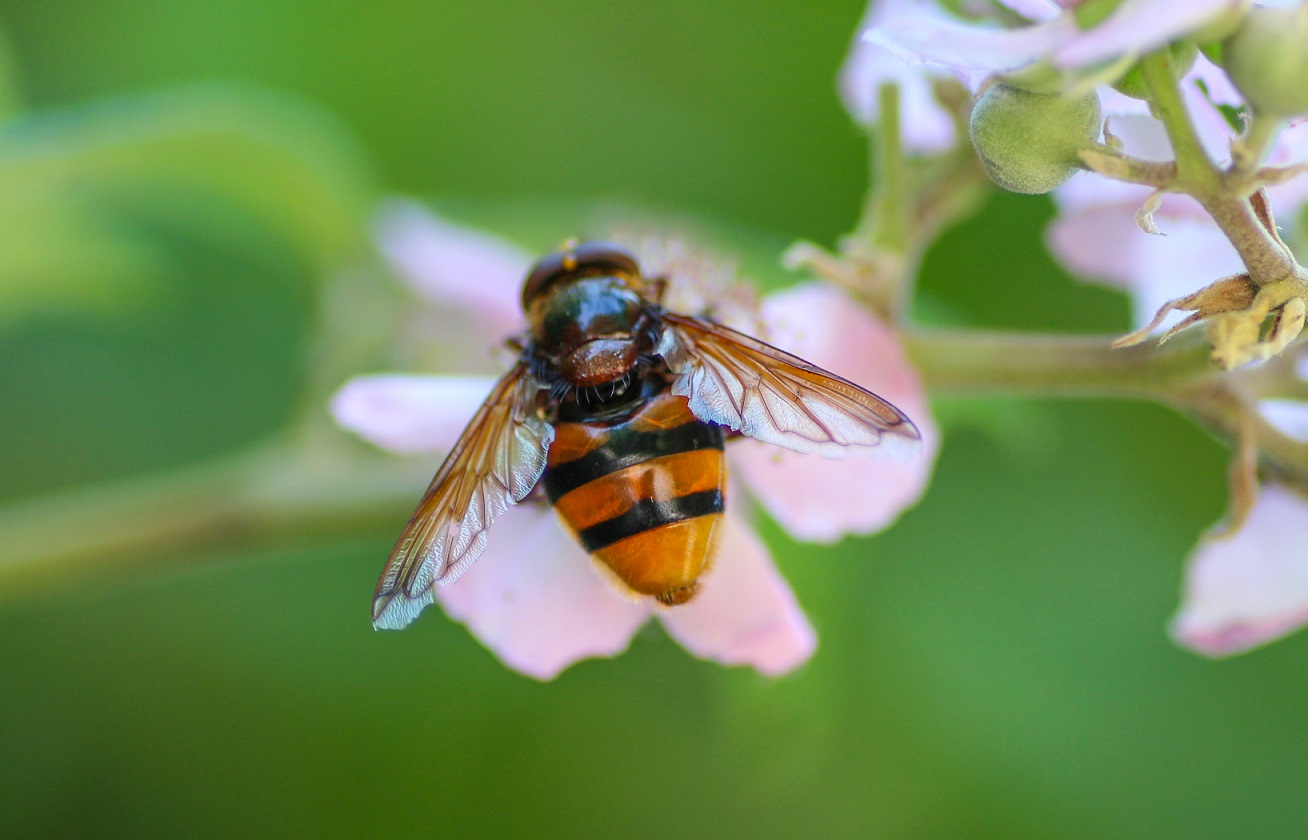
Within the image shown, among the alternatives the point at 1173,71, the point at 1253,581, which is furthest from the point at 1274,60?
the point at 1253,581

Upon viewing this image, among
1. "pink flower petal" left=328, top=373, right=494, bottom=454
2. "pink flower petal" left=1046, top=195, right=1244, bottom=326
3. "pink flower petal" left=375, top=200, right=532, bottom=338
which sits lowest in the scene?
"pink flower petal" left=328, top=373, right=494, bottom=454

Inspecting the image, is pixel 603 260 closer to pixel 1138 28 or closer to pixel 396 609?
pixel 396 609

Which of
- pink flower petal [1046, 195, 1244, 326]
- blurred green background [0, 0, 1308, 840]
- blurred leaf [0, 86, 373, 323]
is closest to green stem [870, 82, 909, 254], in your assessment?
pink flower petal [1046, 195, 1244, 326]

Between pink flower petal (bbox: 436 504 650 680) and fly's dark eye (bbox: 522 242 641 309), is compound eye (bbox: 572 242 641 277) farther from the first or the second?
pink flower petal (bbox: 436 504 650 680)

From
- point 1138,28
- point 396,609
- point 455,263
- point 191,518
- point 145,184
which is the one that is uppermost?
point 145,184

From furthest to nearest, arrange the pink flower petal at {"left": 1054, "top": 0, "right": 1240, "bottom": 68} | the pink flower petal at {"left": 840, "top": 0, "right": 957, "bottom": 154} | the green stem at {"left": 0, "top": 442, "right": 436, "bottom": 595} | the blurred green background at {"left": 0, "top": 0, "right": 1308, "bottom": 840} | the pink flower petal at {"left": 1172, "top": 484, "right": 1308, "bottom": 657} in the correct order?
the blurred green background at {"left": 0, "top": 0, "right": 1308, "bottom": 840} < the green stem at {"left": 0, "top": 442, "right": 436, "bottom": 595} < the pink flower petal at {"left": 840, "top": 0, "right": 957, "bottom": 154} < the pink flower petal at {"left": 1172, "top": 484, "right": 1308, "bottom": 657} < the pink flower petal at {"left": 1054, "top": 0, "right": 1240, "bottom": 68}

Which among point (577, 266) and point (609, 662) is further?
point (609, 662)
